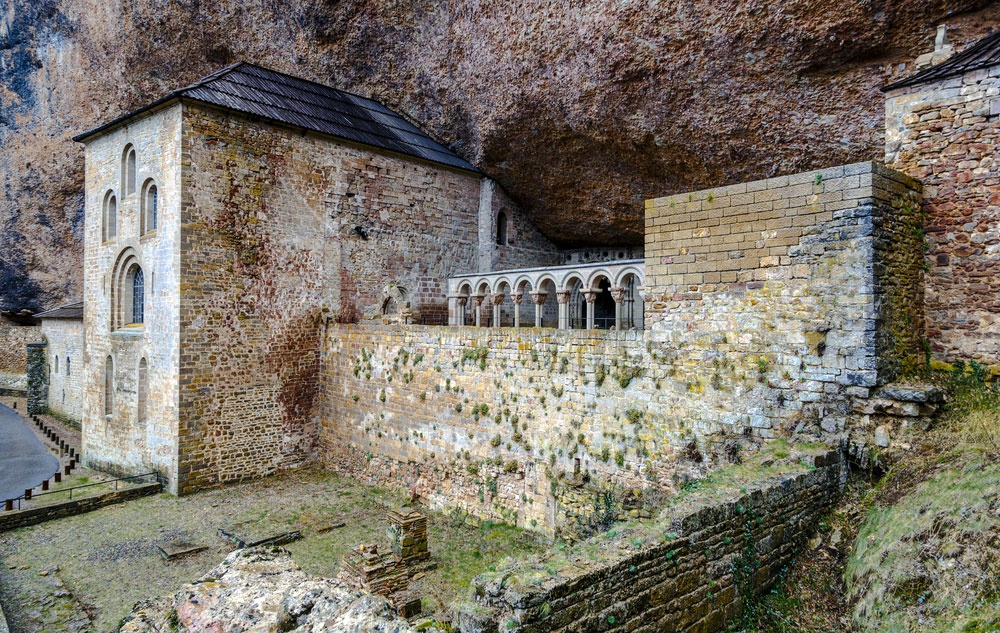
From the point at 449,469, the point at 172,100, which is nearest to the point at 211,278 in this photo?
the point at 172,100

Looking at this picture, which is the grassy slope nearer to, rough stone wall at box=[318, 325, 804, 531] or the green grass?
the green grass

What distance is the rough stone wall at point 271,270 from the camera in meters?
12.6

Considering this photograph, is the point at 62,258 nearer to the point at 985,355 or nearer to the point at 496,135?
the point at 496,135

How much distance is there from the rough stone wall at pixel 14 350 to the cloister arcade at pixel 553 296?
23591 millimetres

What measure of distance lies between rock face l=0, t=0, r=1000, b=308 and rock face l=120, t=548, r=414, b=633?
10.8 m

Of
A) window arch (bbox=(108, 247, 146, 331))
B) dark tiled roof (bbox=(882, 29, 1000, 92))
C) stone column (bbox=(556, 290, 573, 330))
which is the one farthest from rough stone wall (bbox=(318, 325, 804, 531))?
window arch (bbox=(108, 247, 146, 331))

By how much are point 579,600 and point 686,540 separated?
120 centimetres

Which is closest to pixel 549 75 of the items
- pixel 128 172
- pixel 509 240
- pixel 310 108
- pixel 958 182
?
pixel 509 240

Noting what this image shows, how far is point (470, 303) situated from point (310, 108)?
669 cm

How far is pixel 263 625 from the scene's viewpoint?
134 inches

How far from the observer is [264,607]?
3588 millimetres

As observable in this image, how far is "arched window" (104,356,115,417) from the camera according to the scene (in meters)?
14.6

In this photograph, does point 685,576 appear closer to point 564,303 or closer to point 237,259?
point 564,303

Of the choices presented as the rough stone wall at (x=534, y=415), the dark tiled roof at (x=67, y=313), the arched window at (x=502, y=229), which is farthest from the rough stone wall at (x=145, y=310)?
the arched window at (x=502, y=229)
